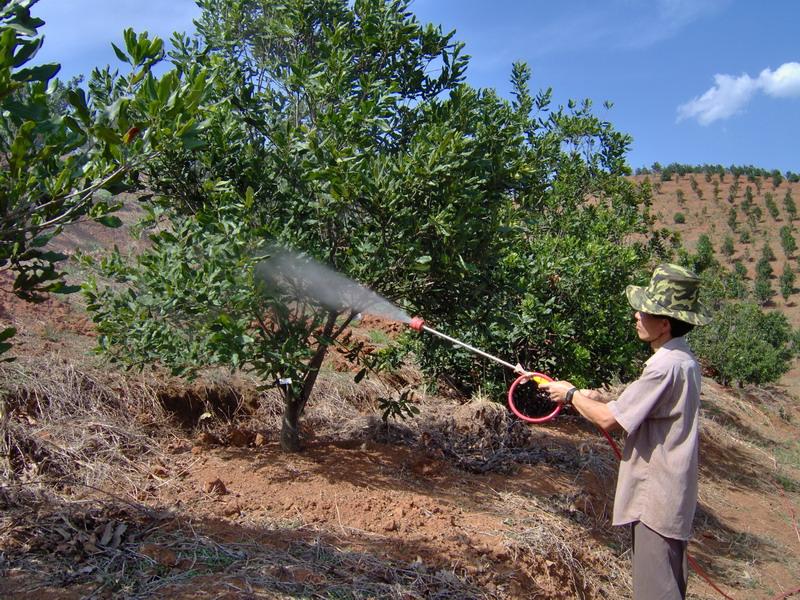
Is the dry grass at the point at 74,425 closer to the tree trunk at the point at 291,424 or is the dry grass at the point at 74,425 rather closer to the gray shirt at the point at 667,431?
the tree trunk at the point at 291,424

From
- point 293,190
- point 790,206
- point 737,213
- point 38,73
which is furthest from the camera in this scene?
point 737,213

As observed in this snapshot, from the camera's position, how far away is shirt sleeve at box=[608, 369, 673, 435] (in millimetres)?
3008

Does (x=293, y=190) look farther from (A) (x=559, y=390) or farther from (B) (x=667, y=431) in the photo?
(B) (x=667, y=431)

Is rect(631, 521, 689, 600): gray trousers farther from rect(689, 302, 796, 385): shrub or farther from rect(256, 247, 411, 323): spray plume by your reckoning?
rect(689, 302, 796, 385): shrub

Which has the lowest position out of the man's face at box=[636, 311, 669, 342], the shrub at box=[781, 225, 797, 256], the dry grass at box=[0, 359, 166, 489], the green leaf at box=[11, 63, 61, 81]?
the dry grass at box=[0, 359, 166, 489]

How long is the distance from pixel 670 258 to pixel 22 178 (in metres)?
10.8

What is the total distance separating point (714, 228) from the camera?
42.7 metres

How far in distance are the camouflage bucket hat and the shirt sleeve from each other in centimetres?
30

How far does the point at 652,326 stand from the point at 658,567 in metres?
1.12

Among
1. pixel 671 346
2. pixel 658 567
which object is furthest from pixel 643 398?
pixel 658 567

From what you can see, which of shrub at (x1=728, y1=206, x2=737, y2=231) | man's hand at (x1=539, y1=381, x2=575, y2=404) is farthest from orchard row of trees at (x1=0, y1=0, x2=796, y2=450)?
shrub at (x1=728, y1=206, x2=737, y2=231)

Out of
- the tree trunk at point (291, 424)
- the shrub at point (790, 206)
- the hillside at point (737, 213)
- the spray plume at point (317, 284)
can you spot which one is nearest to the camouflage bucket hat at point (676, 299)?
the spray plume at point (317, 284)

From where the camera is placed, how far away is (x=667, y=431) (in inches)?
121

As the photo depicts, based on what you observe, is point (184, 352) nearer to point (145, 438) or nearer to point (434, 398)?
point (145, 438)
